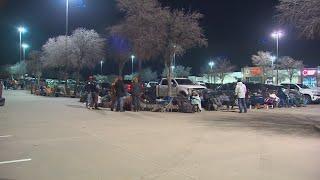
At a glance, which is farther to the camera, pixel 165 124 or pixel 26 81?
pixel 26 81

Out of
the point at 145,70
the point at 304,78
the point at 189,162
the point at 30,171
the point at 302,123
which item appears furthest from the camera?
the point at 145,70

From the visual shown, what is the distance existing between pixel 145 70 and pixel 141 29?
3552 inches

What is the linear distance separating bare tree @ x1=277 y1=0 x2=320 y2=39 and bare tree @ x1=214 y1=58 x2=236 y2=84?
2768 inches

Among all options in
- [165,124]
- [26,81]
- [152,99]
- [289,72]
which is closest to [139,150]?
[165,124]

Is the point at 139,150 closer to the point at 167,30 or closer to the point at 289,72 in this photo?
the point at 167,30

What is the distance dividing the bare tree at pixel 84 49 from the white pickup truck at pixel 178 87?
20.9 m

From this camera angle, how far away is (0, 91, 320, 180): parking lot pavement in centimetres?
926

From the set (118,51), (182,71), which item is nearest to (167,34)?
(118,51)

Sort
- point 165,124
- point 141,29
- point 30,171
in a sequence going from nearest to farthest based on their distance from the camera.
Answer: point 30,171 < point 165,124 < point 141,29

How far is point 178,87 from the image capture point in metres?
31.9

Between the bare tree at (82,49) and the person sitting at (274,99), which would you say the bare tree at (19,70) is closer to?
the bare tree at (82,49)

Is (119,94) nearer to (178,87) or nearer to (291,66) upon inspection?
(178,87)

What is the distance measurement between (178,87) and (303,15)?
15178mm

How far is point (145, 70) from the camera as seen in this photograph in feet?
398
